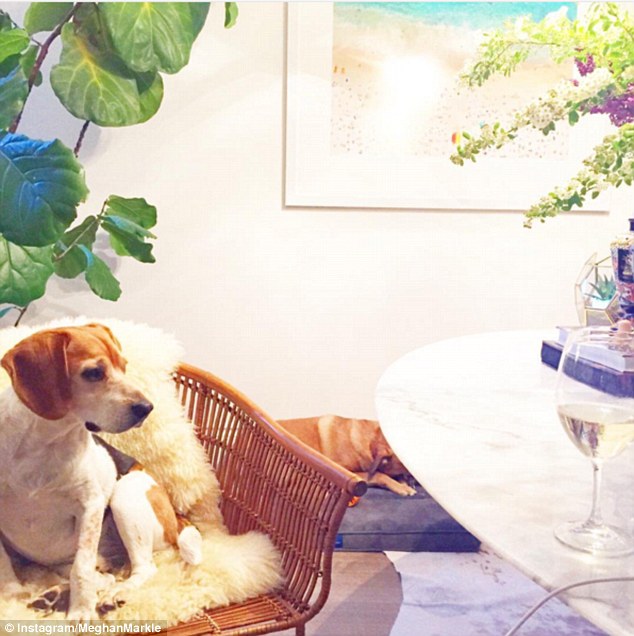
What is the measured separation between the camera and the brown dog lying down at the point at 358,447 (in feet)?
7.61

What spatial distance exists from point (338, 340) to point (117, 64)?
1.23 meters

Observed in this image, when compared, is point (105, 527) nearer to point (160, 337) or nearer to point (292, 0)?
point (160, 337)

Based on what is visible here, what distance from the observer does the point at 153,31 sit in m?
1.61

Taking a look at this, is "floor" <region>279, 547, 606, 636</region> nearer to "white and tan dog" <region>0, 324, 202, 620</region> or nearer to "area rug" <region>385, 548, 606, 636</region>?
"area rug" <region>385, 548, 606, 636</region>

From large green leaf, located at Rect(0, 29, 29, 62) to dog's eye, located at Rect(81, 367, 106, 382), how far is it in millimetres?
630

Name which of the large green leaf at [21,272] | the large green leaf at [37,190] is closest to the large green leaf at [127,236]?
the large green leaf at [21,272]

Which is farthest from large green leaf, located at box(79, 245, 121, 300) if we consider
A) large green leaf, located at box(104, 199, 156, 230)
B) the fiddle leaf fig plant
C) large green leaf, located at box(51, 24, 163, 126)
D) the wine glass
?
the wine glass

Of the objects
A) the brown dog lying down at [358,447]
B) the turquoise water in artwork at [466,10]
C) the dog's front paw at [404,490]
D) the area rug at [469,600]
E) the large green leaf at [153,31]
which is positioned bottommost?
the area rug at [469,600]

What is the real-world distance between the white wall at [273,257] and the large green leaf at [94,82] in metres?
0.72

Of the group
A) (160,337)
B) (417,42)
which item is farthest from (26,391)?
(417,42)

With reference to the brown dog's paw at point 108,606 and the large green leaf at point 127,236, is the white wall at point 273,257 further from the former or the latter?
the brown dog's paw at point 108,606

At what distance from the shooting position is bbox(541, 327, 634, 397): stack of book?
62 cm

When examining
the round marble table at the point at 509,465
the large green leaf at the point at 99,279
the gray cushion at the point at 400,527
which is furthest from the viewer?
the gray cushion at the point at 400,527

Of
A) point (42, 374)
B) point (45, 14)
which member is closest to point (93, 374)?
point (42, 374)
